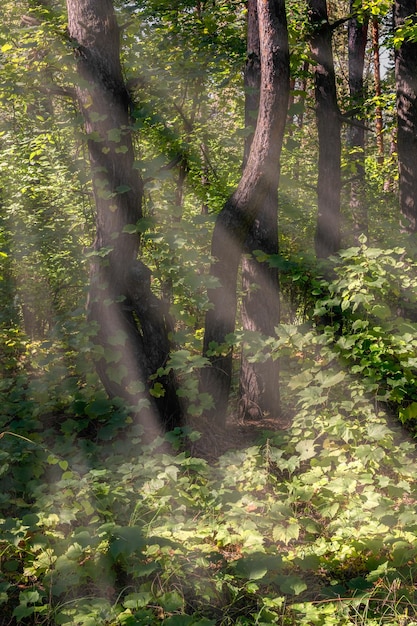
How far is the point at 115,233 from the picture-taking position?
647cm

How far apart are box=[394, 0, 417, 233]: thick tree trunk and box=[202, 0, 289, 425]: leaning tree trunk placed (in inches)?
158

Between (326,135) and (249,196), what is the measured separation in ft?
14.4

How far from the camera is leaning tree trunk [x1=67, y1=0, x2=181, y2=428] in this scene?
6520mm

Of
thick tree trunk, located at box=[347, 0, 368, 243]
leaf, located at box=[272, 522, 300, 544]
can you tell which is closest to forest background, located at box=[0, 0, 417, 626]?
leaf, located at box=[272, 522, 300, 544]

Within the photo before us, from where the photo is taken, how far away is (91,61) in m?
6.54

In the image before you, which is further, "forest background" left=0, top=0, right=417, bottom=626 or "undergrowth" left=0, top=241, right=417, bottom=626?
"forest background" left=0, top=0, right=417, bottom=626

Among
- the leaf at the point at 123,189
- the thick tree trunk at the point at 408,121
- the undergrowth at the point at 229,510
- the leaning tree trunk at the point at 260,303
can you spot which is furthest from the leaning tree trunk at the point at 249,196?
the thick tree trunk at the point at 408,121

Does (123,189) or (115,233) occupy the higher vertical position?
(123,189)

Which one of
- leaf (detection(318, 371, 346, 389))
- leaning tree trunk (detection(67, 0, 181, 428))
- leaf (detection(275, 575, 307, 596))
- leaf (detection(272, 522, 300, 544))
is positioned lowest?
leaf (detection(272, 522, 300, 544))

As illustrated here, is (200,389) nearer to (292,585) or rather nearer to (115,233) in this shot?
(115,233)

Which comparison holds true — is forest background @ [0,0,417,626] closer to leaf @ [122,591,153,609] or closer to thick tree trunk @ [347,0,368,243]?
leaf @ [122,591,153,609]

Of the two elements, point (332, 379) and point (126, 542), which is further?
point (332, 379)

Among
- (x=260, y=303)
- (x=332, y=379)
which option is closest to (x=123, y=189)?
(x=260, y=303)

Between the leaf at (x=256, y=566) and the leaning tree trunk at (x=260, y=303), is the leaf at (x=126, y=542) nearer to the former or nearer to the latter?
the leaf at (x=256, y=566)
